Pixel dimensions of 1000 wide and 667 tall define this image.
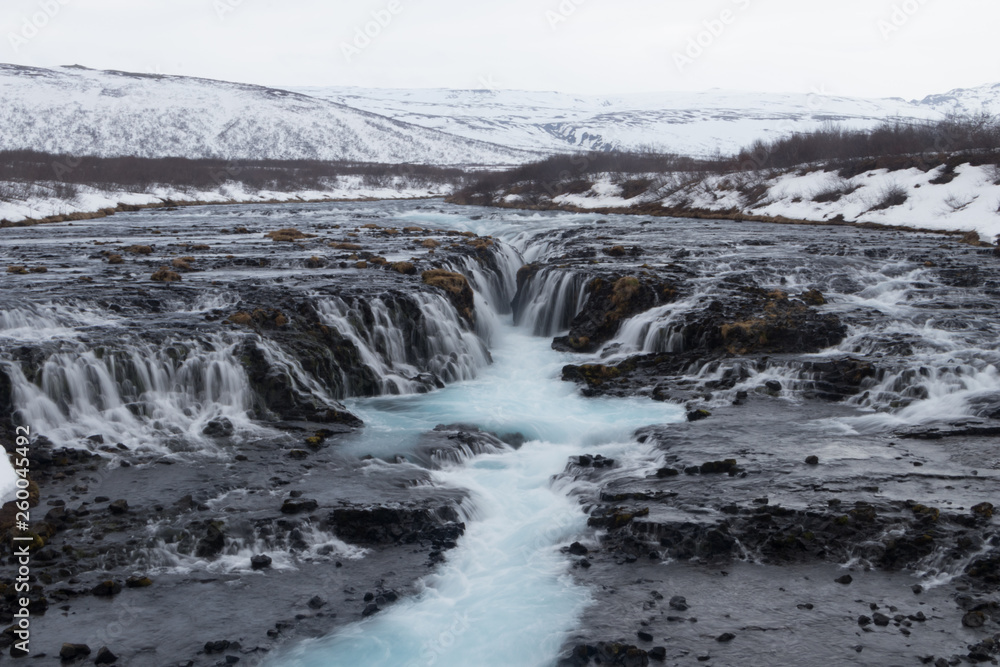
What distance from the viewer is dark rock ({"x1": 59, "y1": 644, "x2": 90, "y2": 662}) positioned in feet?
22.1

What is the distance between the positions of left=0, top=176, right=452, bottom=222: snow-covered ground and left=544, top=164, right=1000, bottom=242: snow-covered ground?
3182 cm

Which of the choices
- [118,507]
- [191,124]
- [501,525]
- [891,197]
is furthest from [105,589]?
[191,124]

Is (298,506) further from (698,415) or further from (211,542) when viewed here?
(698,415)

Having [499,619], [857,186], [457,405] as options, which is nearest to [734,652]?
[499,619]

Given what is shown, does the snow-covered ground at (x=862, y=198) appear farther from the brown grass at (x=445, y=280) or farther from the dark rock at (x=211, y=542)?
the dark rock at (x=211, y=542)

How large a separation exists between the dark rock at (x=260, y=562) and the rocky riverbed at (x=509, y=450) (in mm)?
29

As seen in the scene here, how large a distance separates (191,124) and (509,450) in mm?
139291

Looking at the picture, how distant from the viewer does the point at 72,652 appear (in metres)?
6.77

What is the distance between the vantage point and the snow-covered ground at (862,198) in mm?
30656

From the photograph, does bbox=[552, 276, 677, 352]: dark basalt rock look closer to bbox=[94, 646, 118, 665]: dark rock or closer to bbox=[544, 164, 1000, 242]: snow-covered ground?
bbox=[94, 646, 118, 665]: dark rock

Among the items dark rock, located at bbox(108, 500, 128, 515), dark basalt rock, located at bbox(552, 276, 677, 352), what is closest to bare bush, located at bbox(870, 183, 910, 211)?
dark basalt rock, located at bbox(552, 276, 677, 352)

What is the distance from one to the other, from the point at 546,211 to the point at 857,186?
19.6 m

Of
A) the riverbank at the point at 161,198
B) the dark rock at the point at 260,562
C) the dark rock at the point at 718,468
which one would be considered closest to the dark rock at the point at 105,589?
the dark rock at the point at 260,562

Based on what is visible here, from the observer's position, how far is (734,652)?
22.3 feet
